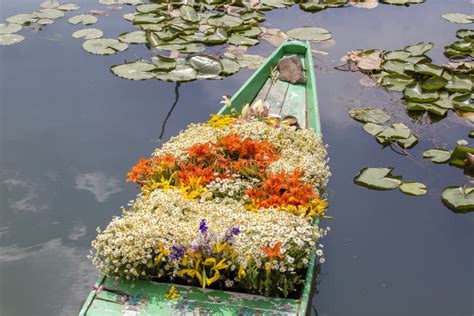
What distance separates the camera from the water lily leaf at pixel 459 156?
619cm

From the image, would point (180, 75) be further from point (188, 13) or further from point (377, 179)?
point (377, 179)

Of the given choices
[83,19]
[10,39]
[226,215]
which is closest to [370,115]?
[226,215]

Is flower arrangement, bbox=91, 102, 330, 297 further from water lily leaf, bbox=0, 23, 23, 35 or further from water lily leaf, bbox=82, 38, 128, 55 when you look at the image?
water lily leaf, bbox=0, 23, 23, 35

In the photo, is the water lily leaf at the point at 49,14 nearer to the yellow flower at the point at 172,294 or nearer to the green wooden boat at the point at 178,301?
the green wooden boat at the point at 178,301

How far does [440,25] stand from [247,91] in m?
4.78

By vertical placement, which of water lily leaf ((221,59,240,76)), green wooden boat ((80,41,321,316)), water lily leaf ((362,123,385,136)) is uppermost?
green wooden boat ((80,41,321,316))

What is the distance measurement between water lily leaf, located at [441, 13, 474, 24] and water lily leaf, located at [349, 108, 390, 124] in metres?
3.48

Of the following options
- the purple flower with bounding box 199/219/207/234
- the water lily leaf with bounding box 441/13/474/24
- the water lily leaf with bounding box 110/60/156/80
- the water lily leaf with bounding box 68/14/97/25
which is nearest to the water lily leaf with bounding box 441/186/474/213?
the purple flower with bounding box 199/219/207/234

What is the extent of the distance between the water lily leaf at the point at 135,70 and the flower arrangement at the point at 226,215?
3023 millimetres

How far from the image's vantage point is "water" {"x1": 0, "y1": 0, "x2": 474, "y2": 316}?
5.00 meters

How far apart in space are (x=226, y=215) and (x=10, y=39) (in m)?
6.48

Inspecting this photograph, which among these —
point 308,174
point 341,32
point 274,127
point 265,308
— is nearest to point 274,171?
point 308,174

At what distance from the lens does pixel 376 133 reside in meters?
6.78

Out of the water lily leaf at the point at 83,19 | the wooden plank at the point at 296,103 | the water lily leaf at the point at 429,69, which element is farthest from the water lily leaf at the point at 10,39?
the water lily leaf at the point at 429,69
